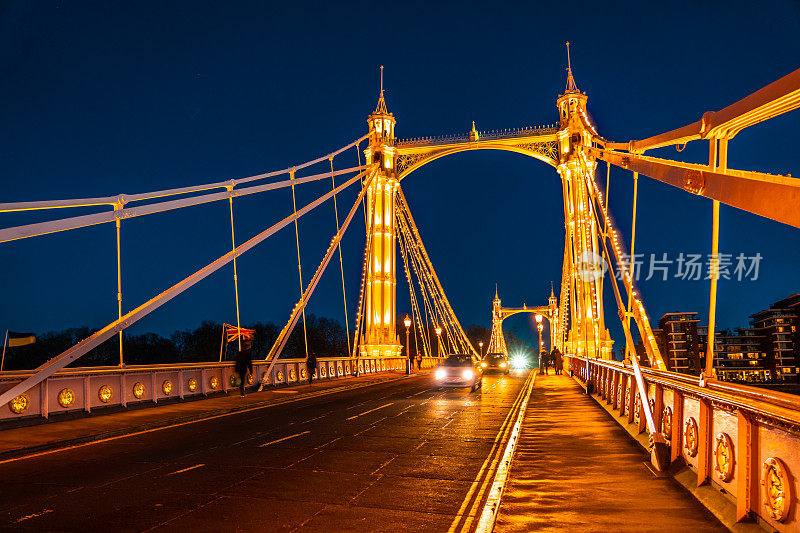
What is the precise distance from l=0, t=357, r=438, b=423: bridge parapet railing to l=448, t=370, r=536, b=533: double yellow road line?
1039 cm

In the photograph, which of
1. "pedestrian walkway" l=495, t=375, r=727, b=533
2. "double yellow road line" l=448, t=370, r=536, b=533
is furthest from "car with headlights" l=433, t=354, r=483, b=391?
"pedestrian walkway" l=495, t=375, r=727, b=533

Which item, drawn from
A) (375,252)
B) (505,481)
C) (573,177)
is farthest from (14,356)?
(505,481)

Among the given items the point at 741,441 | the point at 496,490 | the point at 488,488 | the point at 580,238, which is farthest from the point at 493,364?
the point at 741,441

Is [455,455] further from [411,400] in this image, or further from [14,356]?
[14,356]

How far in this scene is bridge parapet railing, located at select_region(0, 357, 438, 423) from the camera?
50.5ft

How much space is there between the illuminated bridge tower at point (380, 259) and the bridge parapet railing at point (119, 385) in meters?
17.9

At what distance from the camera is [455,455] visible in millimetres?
11289

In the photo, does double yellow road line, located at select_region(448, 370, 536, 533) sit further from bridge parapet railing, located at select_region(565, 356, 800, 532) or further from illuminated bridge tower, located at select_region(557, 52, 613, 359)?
illuminated bridge tower, located at select_region(557, 52, 613, 359)

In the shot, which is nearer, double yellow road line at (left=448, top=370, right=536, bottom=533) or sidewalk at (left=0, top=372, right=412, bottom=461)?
double yellow road line at (left=448, top=370, right=536, bottom=533)

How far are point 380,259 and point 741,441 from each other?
4182 cm

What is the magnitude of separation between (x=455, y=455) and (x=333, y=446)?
2220mm

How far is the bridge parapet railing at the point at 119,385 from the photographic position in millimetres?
15406

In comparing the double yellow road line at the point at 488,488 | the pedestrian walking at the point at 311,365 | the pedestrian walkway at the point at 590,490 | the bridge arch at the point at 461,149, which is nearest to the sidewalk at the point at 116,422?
the pedestrian walking at the point at 311,365

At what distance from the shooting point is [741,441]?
6.02 metres
